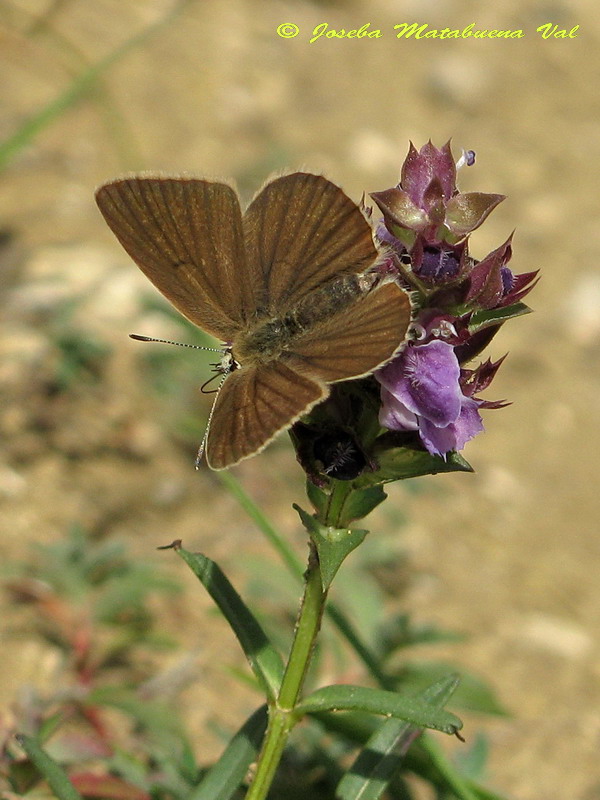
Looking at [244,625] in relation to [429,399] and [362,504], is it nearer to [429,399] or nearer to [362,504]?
[362,504]

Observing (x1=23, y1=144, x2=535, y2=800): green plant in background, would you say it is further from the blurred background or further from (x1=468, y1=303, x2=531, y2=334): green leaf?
the blurred background

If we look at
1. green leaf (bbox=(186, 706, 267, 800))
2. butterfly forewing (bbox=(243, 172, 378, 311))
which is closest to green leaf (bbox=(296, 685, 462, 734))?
green leaf (bbox=(186, 706, 267, 800))

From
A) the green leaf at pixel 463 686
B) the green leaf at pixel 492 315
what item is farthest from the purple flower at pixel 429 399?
the green leaf at pixel 463 686

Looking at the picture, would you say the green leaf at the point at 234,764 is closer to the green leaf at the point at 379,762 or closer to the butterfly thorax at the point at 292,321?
the green leaf at the point at 379,762

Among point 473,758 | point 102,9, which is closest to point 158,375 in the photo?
point 473,758

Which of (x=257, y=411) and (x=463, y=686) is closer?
(x=257, y=411)

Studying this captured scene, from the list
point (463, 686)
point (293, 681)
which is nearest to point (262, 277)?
point (293, 681)
